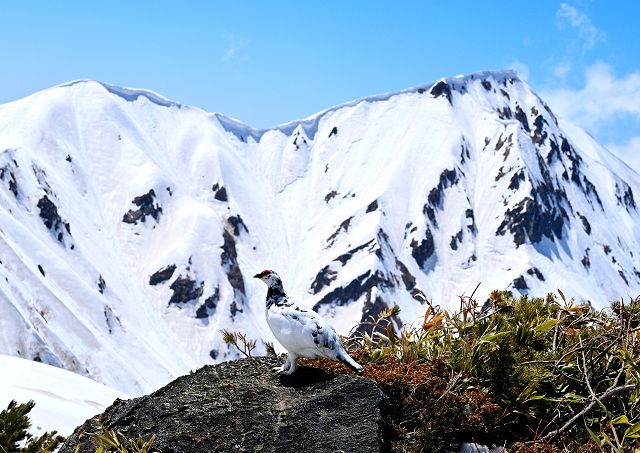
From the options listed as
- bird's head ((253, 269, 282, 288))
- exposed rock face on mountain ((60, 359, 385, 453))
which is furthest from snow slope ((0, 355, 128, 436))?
bird's head ((253, 269, 282, 288))

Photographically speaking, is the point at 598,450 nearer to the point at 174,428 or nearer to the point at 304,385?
the point at 304,385

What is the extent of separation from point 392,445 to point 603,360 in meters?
2.94

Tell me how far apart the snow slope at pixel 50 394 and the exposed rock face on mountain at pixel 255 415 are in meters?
6.76

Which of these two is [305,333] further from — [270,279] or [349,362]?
[270,279]

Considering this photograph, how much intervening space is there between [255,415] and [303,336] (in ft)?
3.26

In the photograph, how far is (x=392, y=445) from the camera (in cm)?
777

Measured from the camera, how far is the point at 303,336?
849 centimetres

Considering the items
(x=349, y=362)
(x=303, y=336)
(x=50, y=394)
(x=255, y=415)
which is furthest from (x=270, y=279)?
(x=50, y=394)

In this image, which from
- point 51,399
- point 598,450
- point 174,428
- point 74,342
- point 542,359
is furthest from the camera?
point 74,342

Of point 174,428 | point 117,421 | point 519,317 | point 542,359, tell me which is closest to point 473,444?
point 542,359

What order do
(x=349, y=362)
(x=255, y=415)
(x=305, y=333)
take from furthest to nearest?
(x=349, y=362) < (x=305, y=333) < (x=255, y=415)

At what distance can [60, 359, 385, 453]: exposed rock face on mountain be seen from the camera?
7715 mm

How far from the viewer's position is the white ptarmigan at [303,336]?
27.8ft

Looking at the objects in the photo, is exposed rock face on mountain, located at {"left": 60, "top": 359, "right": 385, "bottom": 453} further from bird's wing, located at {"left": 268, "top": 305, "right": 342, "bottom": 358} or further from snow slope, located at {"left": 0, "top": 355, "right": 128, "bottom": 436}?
snow slope, located at {"left": 0, "top": 355, "right": 128, "bottom": 436}
